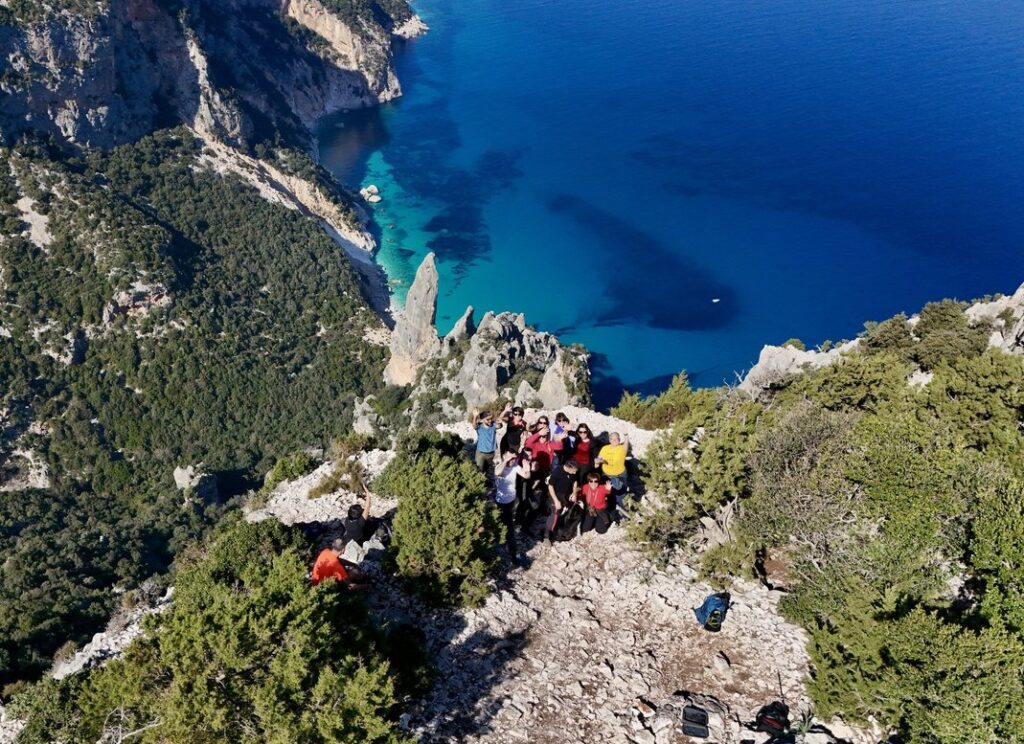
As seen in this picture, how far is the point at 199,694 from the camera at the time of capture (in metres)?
8.05

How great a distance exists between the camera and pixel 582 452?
1366 cm

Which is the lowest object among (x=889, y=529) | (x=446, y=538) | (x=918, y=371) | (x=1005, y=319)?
(x=446, y=538)

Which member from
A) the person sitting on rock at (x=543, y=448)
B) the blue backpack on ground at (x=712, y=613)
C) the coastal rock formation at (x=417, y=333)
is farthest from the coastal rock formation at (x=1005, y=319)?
the coastal rock formation at (x=417, y=333)

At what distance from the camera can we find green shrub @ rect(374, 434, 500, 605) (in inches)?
471

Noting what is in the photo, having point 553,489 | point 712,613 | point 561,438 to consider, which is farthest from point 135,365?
point 712,613

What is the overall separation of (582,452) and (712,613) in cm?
371

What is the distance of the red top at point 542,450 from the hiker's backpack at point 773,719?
5.57 metres

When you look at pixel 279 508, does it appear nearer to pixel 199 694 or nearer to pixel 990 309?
pixel 199 694

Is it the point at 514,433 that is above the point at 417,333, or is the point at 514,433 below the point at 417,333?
below

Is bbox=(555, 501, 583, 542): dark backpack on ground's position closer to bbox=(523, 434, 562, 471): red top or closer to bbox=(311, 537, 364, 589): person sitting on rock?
bbox=(523, 434, 562, 471): red top

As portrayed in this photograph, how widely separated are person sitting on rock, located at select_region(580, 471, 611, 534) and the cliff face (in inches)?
2391

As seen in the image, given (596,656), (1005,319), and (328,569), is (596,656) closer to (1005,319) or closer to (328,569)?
(328,569)

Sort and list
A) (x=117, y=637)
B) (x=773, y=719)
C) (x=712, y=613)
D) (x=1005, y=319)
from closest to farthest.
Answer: (x=773, y=719), (x=712, y=613), (x=117, y=637), (x=1005, y=319)

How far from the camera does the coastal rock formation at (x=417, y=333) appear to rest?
56062 mm
